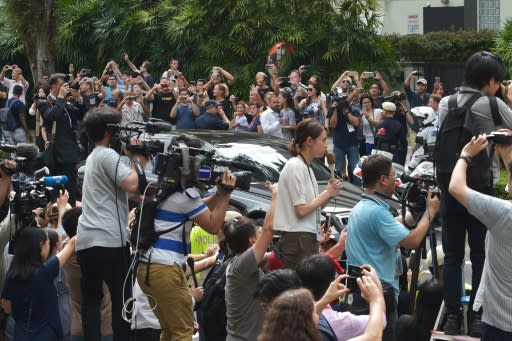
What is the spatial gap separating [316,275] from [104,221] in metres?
2.30

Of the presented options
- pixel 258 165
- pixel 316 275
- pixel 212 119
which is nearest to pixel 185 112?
pixel 212 119

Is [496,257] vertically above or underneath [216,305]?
above

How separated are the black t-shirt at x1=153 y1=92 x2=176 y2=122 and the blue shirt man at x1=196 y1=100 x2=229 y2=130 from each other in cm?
249

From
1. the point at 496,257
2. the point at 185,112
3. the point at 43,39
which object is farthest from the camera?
the point at 43,39

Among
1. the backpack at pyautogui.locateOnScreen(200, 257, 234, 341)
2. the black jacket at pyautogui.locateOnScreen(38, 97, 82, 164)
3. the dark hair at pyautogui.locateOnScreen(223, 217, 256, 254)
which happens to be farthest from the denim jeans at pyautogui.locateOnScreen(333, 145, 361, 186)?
the dark hair at pyautogui.locateOnScreen(223, 217, 256, 254)

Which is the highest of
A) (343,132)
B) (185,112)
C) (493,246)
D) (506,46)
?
(506,46)

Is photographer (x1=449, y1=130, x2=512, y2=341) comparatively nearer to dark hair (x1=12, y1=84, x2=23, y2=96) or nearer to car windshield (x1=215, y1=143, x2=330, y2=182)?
car windshield (x1=215, y1=143, x2=330, y2=182)

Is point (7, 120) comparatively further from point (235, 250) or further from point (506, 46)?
point (235, 250)

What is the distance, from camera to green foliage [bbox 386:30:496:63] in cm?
3400

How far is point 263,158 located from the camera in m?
14.1

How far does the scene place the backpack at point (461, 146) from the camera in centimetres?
784

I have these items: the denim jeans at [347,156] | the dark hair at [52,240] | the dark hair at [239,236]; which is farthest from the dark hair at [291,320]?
the denim jeans at [347,156]

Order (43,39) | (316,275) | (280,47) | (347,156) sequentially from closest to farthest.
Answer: (316,275) → (347,156) → (280,47) → (43,39)

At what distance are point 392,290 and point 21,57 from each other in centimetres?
2783
